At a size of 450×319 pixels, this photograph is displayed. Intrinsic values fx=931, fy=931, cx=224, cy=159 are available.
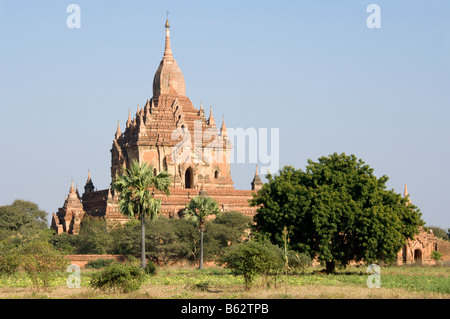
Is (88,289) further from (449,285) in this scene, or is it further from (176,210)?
(176,210)

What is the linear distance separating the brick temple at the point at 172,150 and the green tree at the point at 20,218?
2279 millimetres

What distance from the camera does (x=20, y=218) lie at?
78.3 m

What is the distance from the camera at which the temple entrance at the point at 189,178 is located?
78.5 meters

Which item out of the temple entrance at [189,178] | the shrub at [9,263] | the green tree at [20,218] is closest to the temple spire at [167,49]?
the temple entrance at [189,178]

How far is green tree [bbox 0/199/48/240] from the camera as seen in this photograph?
247ft

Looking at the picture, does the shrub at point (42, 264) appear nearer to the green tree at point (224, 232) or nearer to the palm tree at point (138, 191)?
the palm tree at point (138, 191)

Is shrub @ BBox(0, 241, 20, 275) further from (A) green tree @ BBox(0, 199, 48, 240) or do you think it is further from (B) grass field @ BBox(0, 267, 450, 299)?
(A) green tree @ BBox(0, 199, 48, 240)

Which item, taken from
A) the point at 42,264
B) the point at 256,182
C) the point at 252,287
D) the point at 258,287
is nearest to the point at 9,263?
the point at 42,264

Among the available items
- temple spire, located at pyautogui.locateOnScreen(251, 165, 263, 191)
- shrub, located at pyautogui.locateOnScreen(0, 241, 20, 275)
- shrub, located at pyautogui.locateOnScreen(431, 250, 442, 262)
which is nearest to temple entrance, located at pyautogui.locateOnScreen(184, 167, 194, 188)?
temple spire, located at pyautogui.locateOnScreen(251, 165, 263, 191)

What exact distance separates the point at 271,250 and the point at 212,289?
2.88 m

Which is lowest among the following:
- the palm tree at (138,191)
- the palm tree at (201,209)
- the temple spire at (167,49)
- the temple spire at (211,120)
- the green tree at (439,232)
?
the green tree at (439,232)

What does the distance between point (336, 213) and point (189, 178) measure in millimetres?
33249
